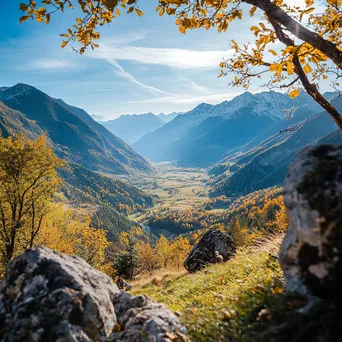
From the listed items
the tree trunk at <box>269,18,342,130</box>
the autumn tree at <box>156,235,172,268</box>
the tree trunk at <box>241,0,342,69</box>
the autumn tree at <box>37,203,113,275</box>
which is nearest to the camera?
the tree trunk at <box>241,0,342,69</box>

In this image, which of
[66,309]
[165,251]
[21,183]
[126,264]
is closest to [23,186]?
[21,183]

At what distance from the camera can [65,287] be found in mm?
4516

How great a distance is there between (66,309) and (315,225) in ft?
14.3

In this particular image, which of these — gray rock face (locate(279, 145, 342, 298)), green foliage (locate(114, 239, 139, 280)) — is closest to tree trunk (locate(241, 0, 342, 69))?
gray rock face (locate(279, 145, 342, 298))

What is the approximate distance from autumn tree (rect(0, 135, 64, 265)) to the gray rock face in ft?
71.0

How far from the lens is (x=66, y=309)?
422 centimetres

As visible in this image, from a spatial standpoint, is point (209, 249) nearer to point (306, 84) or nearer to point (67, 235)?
point (306, 84)

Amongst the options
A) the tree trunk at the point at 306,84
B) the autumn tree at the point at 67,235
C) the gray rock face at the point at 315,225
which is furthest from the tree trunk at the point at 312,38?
the autumn tree at the point at 67,235

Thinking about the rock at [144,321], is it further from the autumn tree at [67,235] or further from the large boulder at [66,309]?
the autumn tree at [67,235]

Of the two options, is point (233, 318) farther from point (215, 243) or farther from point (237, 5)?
point (215, 243)

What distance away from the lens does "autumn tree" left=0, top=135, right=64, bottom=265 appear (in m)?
19.8

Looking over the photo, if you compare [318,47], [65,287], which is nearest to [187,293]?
[65,287]

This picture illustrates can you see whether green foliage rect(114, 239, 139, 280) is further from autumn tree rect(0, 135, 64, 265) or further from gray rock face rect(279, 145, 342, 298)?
gray rock face rect(279, 145, 342, 298)

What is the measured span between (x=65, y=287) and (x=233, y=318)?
315 cm
